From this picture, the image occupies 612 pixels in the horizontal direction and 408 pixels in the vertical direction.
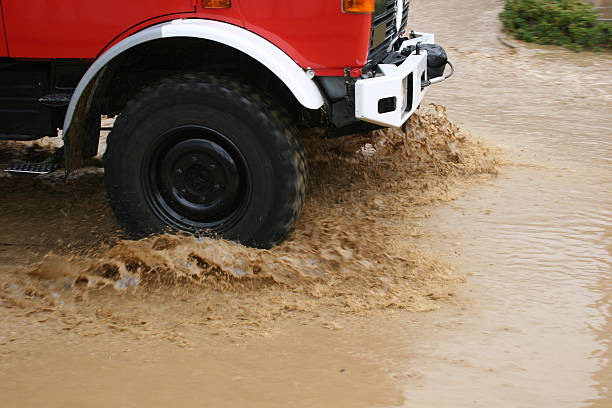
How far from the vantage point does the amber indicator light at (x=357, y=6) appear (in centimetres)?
353

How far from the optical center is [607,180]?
5.19m

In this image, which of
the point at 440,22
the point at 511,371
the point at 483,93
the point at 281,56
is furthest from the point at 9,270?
the point at 440,22

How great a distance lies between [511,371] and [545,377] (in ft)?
0.44

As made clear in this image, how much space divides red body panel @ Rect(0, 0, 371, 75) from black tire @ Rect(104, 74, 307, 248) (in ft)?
1.09

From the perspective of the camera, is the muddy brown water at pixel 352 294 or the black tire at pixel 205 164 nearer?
the muddy brown water at pixel 352 294

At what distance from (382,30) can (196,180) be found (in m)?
1.43

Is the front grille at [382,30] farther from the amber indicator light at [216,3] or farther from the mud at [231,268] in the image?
the mud at [231,268]

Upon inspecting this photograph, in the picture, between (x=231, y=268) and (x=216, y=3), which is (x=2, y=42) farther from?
(x=231, y=268)

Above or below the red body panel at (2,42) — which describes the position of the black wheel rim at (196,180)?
below

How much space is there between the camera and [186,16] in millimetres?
3627

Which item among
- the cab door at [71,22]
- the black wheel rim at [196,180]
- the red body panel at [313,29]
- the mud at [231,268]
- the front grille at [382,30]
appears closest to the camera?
the mud at [231,268]

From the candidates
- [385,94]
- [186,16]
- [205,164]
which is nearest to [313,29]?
[385,94]

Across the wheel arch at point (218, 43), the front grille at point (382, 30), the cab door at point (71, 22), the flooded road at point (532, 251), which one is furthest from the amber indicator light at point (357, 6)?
the flooded road at point (532, 251)

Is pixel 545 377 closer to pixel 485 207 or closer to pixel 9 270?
pixel 485 207
